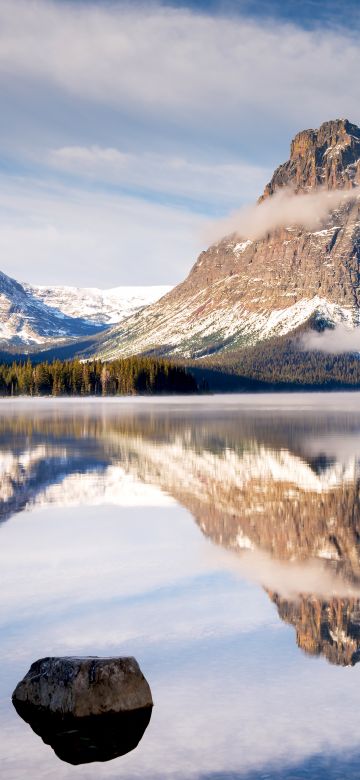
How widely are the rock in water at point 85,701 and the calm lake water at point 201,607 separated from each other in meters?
0.26

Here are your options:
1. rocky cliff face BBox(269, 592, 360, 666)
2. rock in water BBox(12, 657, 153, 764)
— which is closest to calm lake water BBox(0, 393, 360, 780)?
rocky cliff face BBox(269, 592, 360, 666)

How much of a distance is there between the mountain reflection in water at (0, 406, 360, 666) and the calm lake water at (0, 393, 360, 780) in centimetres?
9

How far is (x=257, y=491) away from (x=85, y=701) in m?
22.8

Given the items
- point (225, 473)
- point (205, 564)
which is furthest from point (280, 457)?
point (205, 564)

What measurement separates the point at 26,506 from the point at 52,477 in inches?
326

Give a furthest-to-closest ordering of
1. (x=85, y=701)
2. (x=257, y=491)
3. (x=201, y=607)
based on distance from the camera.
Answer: (x=257, y=491) < (x=201, y=607) < (x=85, y=701)

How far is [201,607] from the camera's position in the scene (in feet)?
58.5

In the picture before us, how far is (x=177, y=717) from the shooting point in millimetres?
12273

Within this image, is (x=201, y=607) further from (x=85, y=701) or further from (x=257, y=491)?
(x=257, y=491)

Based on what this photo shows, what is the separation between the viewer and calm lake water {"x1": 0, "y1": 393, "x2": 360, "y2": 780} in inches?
447

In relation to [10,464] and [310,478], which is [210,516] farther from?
[10,464]

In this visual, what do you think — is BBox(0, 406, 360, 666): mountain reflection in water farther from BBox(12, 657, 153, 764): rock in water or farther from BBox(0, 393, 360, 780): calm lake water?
BBox(12, 657, 153, 764): rock in water

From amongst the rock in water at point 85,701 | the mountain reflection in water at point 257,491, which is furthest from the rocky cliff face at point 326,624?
the rock in water at point 85,701

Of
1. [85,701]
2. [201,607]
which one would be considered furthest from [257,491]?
[85,701]
